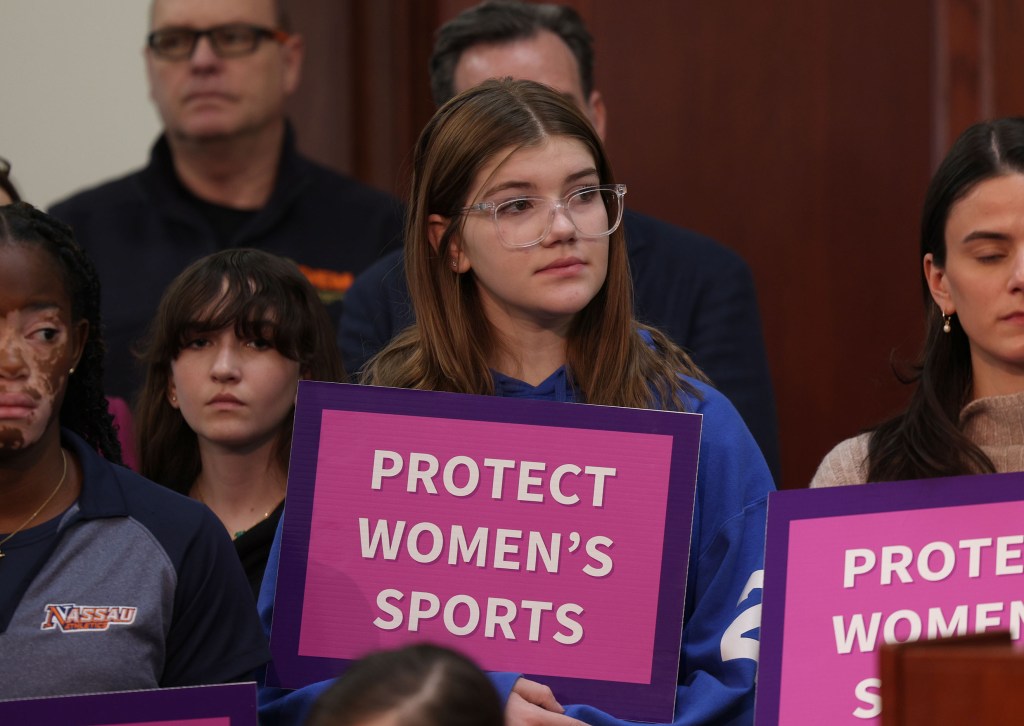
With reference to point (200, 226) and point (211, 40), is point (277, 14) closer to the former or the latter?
point (211, 40)

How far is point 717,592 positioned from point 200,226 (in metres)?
2.19

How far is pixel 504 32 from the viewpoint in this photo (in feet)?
12.8

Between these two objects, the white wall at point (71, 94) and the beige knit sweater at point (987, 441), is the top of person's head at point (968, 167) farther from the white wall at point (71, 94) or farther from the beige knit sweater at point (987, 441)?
the white wall at point (71, 94)

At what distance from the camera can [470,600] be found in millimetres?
2355

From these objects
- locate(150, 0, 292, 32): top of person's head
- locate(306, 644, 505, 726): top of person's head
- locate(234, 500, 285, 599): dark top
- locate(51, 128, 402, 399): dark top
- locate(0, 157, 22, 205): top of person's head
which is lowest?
locate(306, 644, 505, 726): top of person's head

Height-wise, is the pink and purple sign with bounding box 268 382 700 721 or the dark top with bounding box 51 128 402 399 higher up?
the dark top with bounding box 51 128 402 399

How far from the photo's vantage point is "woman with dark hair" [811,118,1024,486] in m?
2.58

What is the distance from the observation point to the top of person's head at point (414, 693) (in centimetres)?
163

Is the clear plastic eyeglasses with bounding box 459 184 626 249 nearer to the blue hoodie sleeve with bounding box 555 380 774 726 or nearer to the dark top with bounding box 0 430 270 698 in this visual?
the blue hoodie sleeve with bounding box 555 380 774 726

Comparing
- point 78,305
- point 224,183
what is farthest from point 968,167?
point 224,183

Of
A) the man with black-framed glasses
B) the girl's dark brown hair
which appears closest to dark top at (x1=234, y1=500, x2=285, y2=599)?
the girl's dark brown hair

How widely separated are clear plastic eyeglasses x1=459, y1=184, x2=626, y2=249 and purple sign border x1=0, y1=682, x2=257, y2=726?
0.85m

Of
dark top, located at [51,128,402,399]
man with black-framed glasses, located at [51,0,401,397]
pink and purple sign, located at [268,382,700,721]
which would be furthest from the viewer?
man with black-framed glasses, located at [51,0,401,397]

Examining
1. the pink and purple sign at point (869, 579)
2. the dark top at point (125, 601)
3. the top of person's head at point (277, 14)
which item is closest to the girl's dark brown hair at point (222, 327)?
the dark top at point (125, 601)
